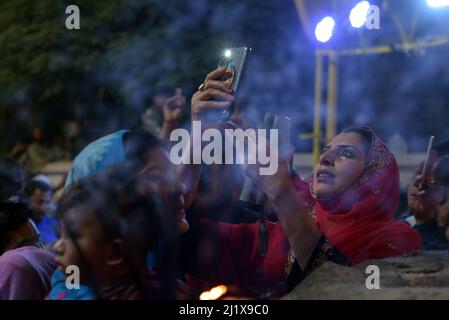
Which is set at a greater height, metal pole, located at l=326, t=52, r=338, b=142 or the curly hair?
metal pole, located at l=326, t=52, r=338, b=142

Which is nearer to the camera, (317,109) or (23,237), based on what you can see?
(23,237)

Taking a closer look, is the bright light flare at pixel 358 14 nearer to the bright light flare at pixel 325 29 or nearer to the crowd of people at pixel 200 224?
the bright light flare at pixel 325 29

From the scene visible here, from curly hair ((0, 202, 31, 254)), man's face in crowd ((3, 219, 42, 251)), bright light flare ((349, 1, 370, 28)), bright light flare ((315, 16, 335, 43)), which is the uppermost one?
bright light flare ((349, 1, 370, 28))

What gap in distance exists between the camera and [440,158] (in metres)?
3.21

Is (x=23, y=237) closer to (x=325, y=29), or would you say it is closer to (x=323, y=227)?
(x=323, y=227)

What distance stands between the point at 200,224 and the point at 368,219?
0.50 meters

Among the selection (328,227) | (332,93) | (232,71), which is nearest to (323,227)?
(328,227)

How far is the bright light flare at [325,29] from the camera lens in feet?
11.8

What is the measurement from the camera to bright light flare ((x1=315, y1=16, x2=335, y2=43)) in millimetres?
3603

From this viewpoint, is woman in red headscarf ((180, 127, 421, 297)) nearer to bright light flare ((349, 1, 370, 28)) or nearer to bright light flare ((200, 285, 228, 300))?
bright light flare ((200, 285, 228, 300))

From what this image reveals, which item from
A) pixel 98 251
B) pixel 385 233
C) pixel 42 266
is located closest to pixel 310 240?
pixel 385 233

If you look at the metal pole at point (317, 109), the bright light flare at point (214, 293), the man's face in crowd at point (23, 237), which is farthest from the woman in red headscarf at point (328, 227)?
the metal pole at point (317, 109)

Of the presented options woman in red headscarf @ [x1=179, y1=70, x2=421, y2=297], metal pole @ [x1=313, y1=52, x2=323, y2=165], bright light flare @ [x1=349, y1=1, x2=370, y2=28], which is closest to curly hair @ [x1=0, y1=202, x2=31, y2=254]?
woman in red headscarf @ [x1=179, y1=70, x2=421, y2=297]

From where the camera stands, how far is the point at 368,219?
2.36 metres
